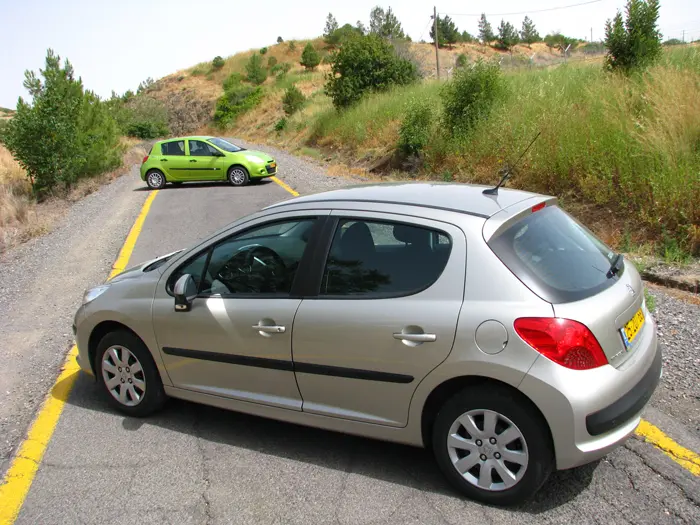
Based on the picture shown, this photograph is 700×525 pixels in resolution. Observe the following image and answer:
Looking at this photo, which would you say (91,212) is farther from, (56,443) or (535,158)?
(56,443)

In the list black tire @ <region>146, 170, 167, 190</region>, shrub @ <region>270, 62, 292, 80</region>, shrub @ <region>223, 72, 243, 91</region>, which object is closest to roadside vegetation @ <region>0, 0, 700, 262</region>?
black tire @ <region>146, 170, 167, 190</region>

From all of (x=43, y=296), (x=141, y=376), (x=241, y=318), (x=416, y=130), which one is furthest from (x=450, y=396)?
(x=416, y=130)

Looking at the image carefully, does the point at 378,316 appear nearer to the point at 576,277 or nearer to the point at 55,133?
the point at 576,277

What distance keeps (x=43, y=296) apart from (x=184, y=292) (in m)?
5.12

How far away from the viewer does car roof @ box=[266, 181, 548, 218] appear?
3713 millimetres

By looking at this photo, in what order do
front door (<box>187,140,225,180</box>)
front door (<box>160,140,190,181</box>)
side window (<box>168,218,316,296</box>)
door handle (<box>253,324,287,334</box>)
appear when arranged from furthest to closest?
front door (<box>160,140,190,181</box>)
front door (<box>187,140,225,180</box>)
side window (<box>168,218,316,296</box>)
door handle (<box>253,324,287,334</box>)

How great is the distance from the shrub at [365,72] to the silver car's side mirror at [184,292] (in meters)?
26.1

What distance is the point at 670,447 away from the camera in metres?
3.76

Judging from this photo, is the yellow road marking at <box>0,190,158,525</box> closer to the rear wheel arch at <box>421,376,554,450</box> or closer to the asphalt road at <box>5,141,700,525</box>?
the asphalt road at <box>5,141,700,525</box>

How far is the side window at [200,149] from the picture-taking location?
65.4 ft

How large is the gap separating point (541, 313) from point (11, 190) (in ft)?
72.6

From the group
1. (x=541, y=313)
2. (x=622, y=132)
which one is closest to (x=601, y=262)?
(x=541, y=313)

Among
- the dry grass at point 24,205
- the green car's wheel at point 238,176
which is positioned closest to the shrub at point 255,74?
the dry grass at point 24,205

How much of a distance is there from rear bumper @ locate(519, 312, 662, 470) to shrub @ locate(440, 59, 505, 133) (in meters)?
12.5
